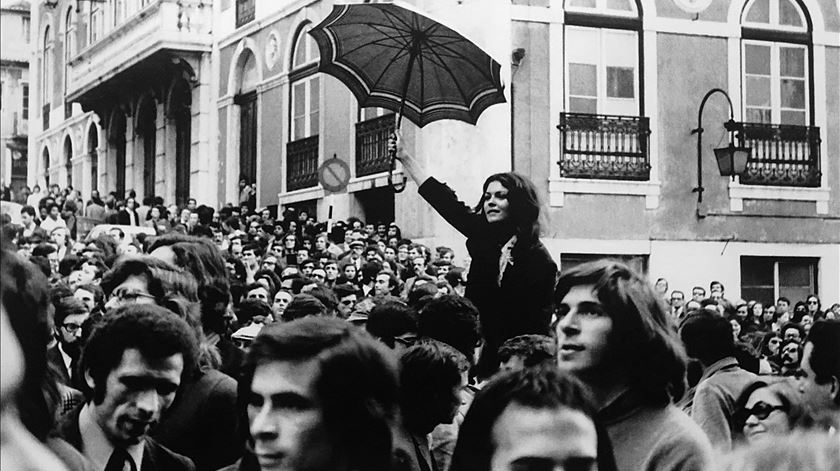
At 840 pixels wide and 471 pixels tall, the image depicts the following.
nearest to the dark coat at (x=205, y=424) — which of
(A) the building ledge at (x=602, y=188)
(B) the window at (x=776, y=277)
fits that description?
(A) the building ledge at (x=602, y=188)

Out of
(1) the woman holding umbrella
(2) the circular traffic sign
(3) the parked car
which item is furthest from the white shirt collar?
(2) the circular traffic sign

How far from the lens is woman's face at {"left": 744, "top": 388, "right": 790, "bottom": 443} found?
11.3ft

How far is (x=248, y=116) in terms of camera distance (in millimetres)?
22094

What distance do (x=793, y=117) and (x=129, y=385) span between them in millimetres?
15467

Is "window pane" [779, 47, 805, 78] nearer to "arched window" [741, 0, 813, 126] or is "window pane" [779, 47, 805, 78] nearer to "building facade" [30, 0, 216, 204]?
"arched window" [741, 0, 813, 126]

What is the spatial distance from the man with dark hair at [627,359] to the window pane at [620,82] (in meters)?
13.9

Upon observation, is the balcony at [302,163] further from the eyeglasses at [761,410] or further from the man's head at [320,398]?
the man's head at [320,398]

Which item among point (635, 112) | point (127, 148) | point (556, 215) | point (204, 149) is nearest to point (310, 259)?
point (556, 215)

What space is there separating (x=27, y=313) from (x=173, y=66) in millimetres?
22516

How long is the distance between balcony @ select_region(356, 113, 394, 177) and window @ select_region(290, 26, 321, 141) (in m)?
1.75

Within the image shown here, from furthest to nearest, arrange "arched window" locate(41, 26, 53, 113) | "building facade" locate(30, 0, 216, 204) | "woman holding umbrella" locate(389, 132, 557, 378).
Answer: "building facade" locate(30, 0, 216, 204), "arched window" locate(41, 26, 53, 113), "woman holding umbrella" locate(389, 132, 557, 378)

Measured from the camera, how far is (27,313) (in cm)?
123

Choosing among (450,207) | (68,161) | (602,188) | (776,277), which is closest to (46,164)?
(68,161)

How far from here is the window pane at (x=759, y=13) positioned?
16.9m
